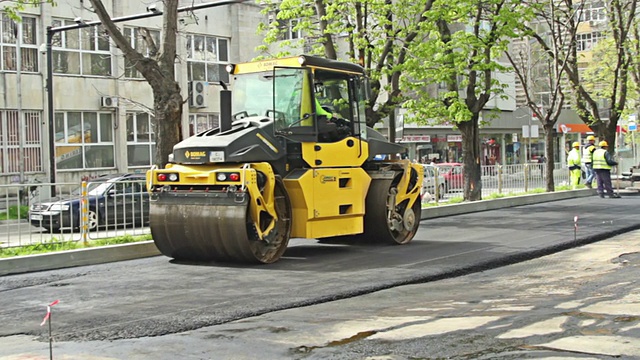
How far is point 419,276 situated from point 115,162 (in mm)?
23361

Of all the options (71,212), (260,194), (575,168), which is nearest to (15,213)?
(71,212)

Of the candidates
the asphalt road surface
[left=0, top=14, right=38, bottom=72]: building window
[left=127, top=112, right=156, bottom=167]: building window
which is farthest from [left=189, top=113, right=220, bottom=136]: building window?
the asphalt road surface

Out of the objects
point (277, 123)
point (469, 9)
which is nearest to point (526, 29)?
point (469, 9)

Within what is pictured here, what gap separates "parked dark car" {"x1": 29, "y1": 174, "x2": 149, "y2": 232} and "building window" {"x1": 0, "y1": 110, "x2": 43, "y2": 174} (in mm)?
16080

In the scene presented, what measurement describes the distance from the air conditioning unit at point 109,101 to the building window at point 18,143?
2490mm

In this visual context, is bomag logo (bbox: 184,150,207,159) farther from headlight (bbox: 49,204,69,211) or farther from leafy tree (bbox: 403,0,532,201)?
leafy tree (bbox: 403,0,532,201)

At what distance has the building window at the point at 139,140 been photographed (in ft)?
108

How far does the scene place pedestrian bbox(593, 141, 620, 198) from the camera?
938 inches

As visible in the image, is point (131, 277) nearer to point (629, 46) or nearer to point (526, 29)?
point (526, 29)

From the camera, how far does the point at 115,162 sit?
32000 mm

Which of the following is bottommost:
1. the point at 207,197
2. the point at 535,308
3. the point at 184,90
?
the point at 535,308

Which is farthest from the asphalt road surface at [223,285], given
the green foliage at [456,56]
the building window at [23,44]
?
the building window at [23,44]

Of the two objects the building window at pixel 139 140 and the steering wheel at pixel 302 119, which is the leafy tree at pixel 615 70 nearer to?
the building window at pixel 139 140

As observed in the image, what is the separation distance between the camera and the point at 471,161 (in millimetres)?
23984
